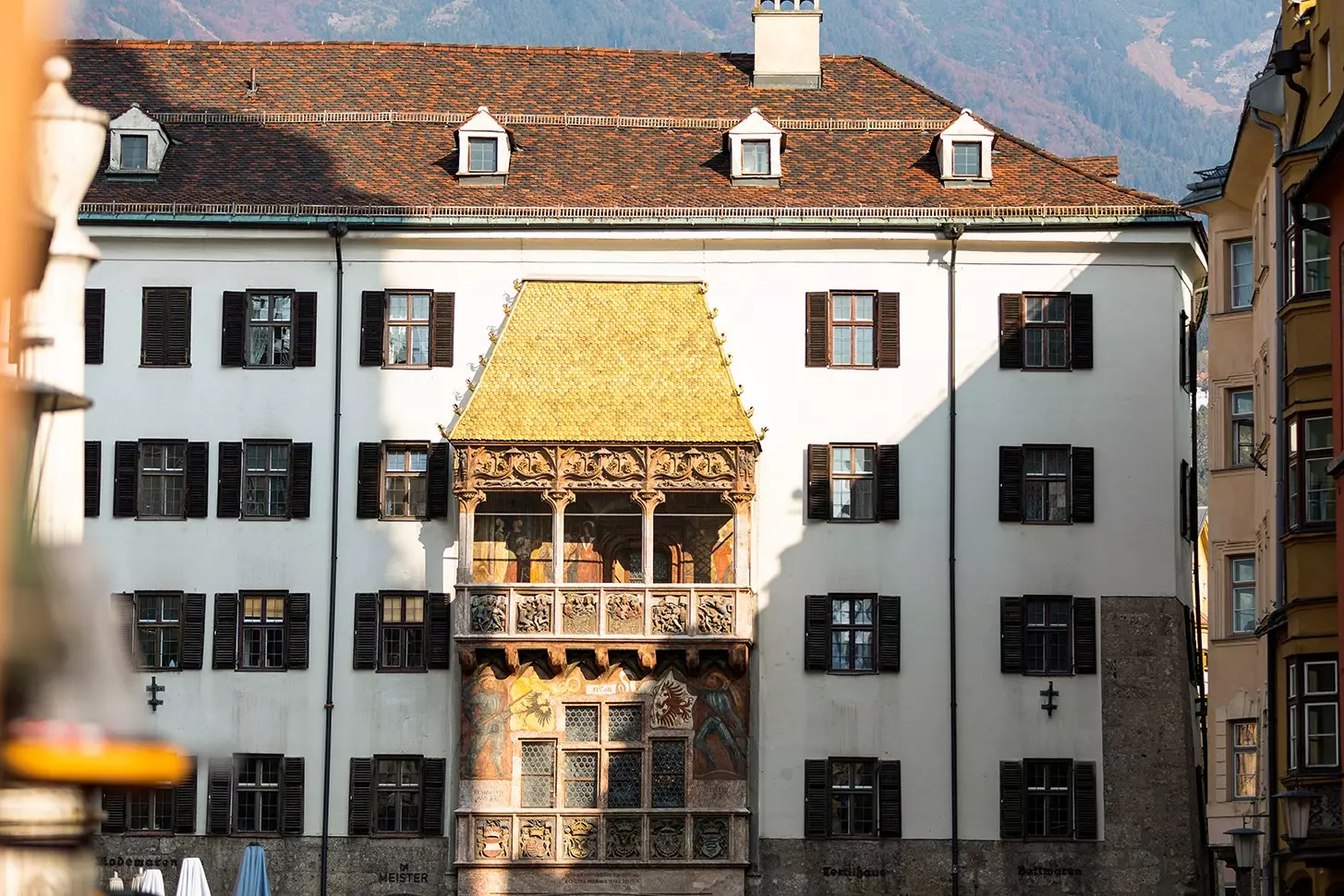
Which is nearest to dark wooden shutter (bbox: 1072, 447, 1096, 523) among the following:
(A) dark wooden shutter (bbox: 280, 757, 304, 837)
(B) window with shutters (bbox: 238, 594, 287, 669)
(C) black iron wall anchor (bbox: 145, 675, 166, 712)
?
(B) window with shutters (bbox: 238, 594, 287, 669)

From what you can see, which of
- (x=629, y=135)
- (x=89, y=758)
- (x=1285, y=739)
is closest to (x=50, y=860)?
(x=89, y=758)

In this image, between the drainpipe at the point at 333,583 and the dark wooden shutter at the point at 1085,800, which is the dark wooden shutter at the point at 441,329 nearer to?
the drainpipe at the point at 333,583

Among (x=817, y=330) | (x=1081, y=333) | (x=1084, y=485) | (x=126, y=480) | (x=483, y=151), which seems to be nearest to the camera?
(x=1084, y=485)

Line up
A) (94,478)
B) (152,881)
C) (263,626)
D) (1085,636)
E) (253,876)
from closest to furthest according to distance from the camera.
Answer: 1. (152,881)
2. (253,876)
3. (1085,636)
4. (263,626)
5. (94,478)

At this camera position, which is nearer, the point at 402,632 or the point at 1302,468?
the point at 1302,468

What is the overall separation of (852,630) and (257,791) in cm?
1166

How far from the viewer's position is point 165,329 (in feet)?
155

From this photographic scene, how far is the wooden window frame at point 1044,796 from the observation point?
4516cm

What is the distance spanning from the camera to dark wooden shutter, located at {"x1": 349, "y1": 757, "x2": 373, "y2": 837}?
45219 millimetres

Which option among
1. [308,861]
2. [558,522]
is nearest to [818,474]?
[558,522]

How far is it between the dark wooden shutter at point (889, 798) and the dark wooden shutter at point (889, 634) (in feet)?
6.04

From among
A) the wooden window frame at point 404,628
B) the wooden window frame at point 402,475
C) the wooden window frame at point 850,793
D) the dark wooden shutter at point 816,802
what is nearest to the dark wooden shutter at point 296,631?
the wooden window frame at point 404,628

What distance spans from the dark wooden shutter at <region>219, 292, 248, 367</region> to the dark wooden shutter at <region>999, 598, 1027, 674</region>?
15548mm

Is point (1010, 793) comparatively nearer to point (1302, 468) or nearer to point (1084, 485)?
point (1084, 485)
